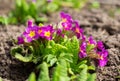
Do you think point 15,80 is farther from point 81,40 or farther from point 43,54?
point 81,40

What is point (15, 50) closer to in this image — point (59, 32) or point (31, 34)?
point (31, 34)

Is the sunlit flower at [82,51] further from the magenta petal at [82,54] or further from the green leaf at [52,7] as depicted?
the green leaf at [52,7]

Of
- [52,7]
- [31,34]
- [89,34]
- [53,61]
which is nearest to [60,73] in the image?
[53,61]

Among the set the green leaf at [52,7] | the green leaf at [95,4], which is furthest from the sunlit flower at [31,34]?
the green leaf at [95,4]

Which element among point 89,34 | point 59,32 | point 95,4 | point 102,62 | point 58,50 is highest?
point 59,32

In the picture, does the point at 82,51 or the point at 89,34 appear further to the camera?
the point at 89,34

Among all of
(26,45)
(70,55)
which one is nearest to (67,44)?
(70,55)

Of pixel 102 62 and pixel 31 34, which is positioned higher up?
pixel 31 34

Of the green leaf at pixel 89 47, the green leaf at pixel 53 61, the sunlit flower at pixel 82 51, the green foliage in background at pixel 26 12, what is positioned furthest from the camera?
the green foliage in background at pixel 26 12

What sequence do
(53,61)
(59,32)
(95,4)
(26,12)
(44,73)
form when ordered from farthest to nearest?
(95,4)
(26,12)
(59,32)
(53,61)
(44,73)
